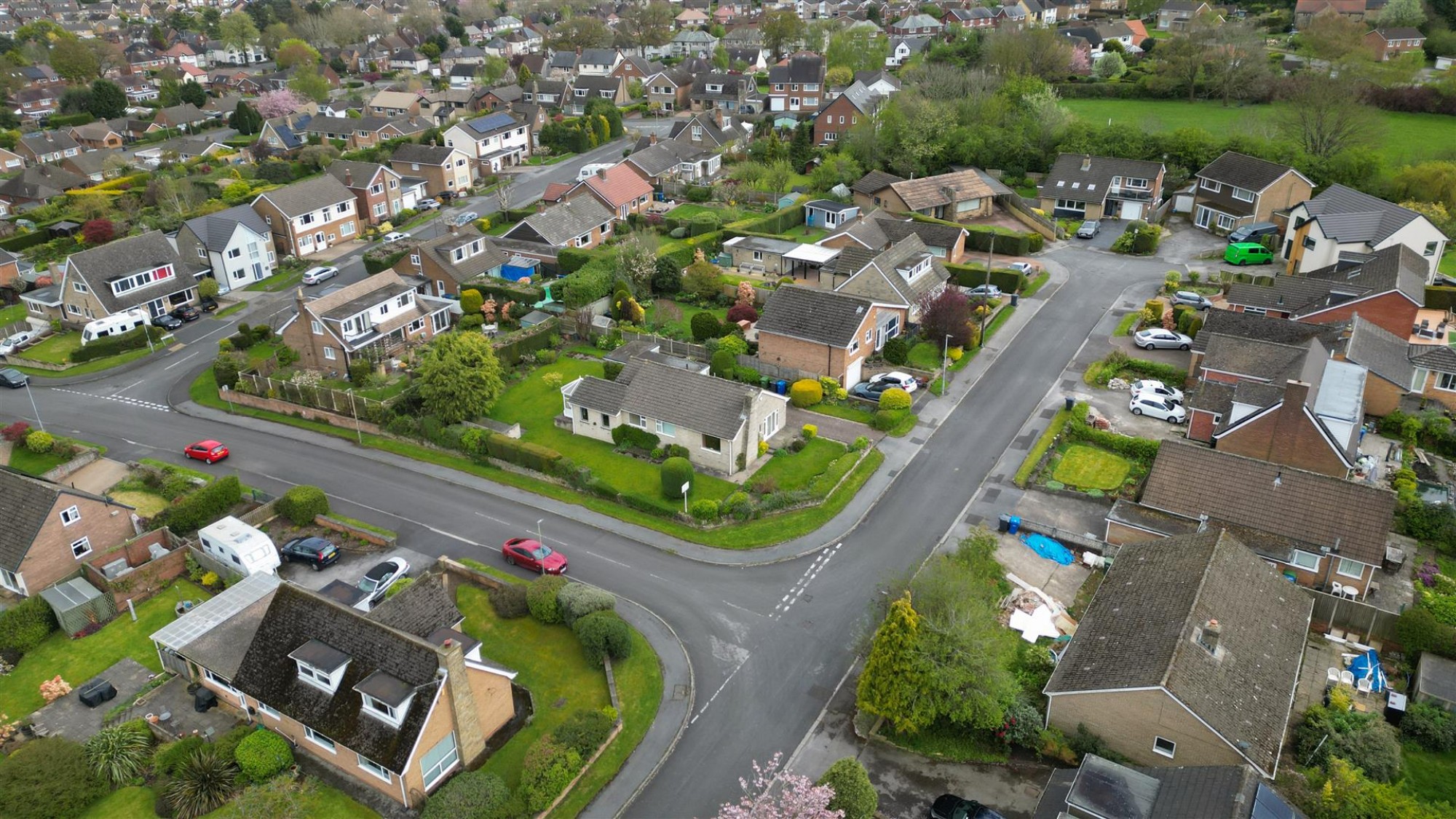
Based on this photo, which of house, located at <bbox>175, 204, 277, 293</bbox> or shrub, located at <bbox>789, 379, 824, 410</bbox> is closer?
shrub, located at <bbox>789, 379, 824, 410</bbox>

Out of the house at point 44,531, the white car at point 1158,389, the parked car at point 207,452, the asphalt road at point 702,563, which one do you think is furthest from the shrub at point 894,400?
the house at point 44,531

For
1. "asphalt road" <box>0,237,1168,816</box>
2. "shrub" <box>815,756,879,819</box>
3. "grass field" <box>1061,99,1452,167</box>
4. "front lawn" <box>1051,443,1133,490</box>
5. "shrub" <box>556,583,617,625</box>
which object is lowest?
"asphalt road" <box>0,237,1168,816</box>

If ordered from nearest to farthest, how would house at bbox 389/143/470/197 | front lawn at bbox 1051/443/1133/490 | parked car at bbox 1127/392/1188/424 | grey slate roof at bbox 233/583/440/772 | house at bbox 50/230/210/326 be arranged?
grey slate roof at bbox 233/583/440/772 < front lawn at bbox 1051/443/1133/490 < parked car at bbox 1127/392/1188/424 < house at bbox 50/230/210/326 < house at bbox 389/143/470/197

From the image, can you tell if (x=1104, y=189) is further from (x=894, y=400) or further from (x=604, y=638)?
(x=604, y=638)

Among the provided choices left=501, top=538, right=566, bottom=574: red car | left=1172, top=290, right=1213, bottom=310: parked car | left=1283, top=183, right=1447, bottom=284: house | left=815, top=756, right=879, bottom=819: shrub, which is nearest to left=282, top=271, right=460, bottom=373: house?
left=501, top=538, right=566, bottom=574: red car

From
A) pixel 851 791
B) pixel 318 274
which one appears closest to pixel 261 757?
pixel 851 791

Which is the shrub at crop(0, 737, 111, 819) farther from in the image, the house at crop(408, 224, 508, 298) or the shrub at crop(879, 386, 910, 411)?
the house at crop(408, 224, 508, 298)

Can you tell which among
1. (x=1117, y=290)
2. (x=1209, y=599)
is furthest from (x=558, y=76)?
(x=1209, y=599)
